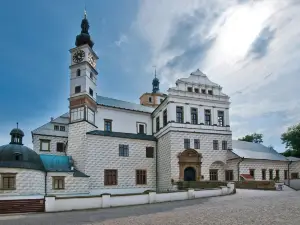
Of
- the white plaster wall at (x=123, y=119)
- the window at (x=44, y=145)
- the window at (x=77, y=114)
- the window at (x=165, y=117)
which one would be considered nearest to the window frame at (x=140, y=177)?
the white plaster wall at (x=123, y=119)

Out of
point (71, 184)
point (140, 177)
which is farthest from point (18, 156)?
point (140, 177)

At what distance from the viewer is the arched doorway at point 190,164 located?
31736 mm

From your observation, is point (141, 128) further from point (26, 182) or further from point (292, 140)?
point (292, 140)

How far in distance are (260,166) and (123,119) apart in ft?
52.4

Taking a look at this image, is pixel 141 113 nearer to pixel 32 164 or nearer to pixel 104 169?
pixel 104 169

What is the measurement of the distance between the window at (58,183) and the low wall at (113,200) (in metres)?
8.82

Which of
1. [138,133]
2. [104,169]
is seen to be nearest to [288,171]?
[138,133]

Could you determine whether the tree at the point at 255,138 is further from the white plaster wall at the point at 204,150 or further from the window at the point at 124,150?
the window at the point at 124,150

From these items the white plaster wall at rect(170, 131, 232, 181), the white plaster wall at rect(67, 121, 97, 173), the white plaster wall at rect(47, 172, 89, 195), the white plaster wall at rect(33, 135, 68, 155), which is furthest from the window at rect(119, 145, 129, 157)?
the white plaster wall at rect(33, 135, 68, 155)

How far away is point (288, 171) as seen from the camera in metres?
36.4

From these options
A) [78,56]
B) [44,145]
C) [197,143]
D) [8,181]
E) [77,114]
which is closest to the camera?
[8,181]

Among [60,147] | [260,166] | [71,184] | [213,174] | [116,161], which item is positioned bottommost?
[71,184]

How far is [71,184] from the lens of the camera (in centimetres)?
2842

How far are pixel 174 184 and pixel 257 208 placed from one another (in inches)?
613
